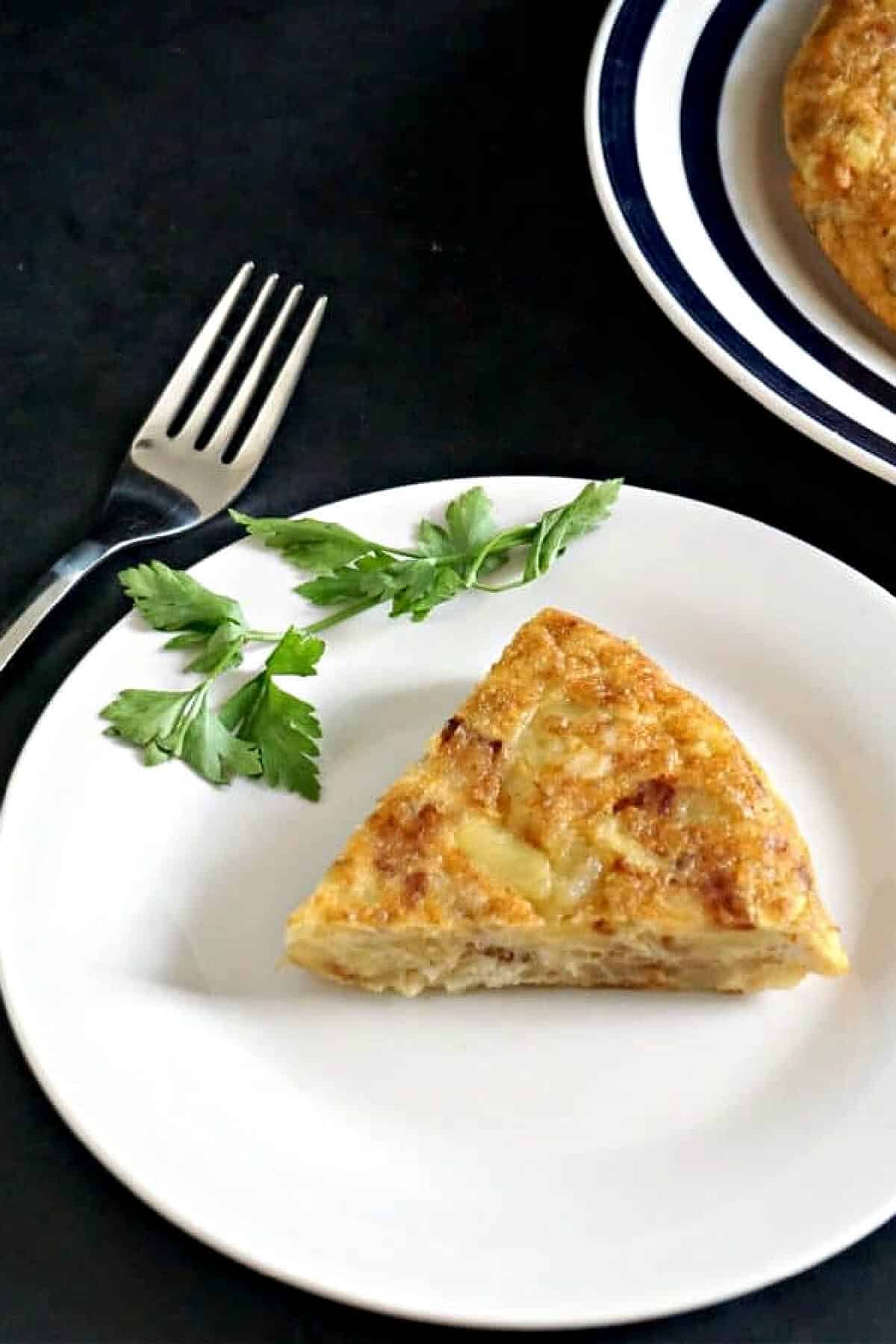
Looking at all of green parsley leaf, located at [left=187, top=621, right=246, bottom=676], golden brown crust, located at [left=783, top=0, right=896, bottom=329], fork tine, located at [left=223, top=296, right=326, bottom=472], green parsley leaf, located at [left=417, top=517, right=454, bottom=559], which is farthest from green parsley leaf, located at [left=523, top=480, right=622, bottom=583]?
golden brown crust, located at [left=783, top=0, right=896, bottom=329]

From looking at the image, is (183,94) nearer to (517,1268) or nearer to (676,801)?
(676,801)

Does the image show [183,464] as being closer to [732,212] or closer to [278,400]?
[278,400]

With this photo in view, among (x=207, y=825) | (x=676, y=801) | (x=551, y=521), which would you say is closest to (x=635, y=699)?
(x=676, y=801)

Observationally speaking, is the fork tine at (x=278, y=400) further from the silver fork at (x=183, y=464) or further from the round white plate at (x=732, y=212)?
the round white plate at (x=732, y=212)

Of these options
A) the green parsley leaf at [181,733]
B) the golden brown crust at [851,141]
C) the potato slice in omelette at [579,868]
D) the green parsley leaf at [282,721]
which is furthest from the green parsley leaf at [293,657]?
the golden brown crust at [851,141]

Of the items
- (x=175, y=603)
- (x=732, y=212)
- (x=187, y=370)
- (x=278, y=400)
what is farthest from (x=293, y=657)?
(x=732, y=212)

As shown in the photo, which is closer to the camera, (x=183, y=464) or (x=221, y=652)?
(x=221, y=652)
